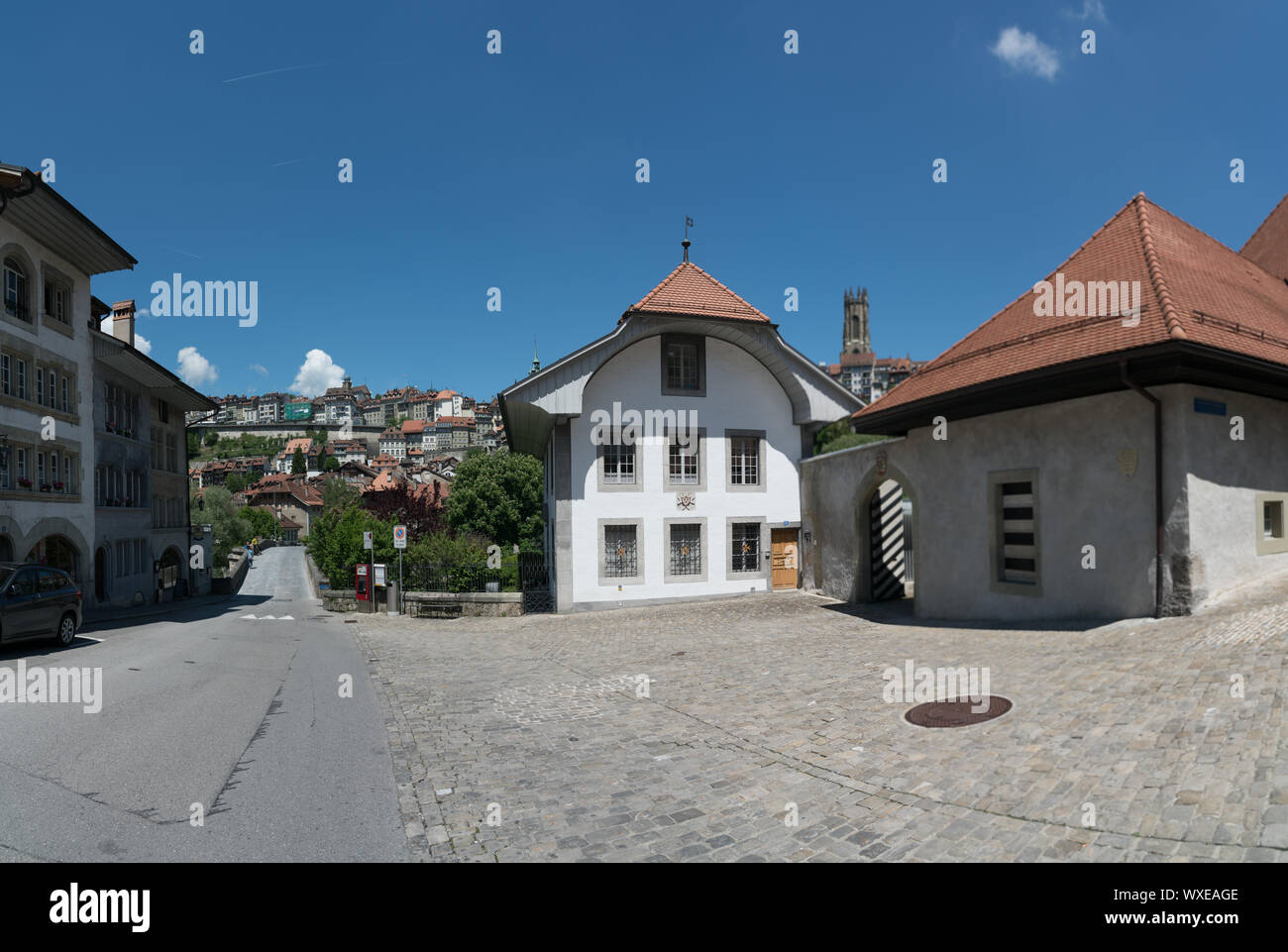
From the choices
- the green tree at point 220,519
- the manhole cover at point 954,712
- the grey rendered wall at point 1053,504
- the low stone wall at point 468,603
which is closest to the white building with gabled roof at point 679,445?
the low stone wall at point 468,603

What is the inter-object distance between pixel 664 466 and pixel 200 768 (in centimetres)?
1683

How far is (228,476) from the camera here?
158 m

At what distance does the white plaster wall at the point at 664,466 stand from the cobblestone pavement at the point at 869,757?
10.0 metres

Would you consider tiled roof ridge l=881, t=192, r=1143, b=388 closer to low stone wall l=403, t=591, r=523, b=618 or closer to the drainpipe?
the drainpipe

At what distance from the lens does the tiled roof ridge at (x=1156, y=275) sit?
33.4ft

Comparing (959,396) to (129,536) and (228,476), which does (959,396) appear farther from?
(228,476)

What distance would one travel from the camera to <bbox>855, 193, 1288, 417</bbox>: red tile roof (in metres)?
10.9

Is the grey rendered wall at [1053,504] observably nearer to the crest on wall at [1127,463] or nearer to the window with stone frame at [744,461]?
the crest on wall at [1127,463]

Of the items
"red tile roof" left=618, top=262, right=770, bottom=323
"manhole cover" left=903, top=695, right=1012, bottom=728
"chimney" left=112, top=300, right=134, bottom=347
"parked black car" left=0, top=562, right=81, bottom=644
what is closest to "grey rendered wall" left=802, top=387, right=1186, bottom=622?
"manhole cover" left=903, top=695, right=1012, bottom=728

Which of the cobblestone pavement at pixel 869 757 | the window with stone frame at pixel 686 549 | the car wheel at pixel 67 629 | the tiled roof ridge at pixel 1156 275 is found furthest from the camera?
the window with stone frame at pixel 686 549

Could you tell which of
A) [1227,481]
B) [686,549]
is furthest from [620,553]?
[1227,481]

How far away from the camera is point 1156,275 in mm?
11891

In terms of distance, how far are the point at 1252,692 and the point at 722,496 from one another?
55.3ft
